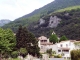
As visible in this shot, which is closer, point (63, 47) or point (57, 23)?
point (63, 47)

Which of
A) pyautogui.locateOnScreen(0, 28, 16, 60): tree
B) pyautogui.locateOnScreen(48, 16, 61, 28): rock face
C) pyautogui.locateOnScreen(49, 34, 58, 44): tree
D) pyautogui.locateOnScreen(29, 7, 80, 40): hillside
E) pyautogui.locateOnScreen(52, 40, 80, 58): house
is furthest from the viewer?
pyautogui.locateOnScreen(48, 16, 61, 28): rock face

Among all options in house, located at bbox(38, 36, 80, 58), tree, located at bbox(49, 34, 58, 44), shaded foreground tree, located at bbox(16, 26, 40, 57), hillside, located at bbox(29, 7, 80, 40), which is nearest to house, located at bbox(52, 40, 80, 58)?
house, located at bbox(38, 36, 80, 58)

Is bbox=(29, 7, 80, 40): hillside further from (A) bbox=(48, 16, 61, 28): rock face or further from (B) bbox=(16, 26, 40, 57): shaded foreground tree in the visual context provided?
(B) bbox=(16, 26, 40, 57): shaded foreground tree

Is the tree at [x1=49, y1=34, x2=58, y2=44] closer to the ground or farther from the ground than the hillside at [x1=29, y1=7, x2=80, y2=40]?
closer to the ground

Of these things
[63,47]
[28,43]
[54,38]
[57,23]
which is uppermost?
[57,23]

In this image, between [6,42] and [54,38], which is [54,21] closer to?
[54,38]

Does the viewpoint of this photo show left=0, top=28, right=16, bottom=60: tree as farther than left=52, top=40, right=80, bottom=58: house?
No

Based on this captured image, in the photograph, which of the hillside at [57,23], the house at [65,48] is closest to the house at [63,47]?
the house at [65,48]

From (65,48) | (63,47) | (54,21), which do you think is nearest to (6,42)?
(65,48)

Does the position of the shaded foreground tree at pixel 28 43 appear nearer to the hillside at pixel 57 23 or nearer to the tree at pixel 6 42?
the tree at pixel 6 42

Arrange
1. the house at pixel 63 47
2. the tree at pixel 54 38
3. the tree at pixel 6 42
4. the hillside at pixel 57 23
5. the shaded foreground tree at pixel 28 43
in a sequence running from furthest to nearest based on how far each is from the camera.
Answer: the hillside at pixel 57 23 → the tree at pixel 54 38 → the house at pixel 63 47 → the shaded foreground tree at pixel 28 43 → the tree at pixel 6 42

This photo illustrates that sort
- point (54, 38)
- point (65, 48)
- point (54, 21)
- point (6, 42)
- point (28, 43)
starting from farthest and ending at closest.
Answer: point (54, 21) → point (54, 38) → point (65, 48) → point (28, 43) → point (6, 42)

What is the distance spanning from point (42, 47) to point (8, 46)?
82.7 feet

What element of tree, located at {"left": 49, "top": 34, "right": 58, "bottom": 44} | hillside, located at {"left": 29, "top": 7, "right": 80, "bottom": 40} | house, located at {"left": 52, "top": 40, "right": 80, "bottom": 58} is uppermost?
hillside, located at {"left": 29, "top": 7, "right": 80, "bottom": 40}
